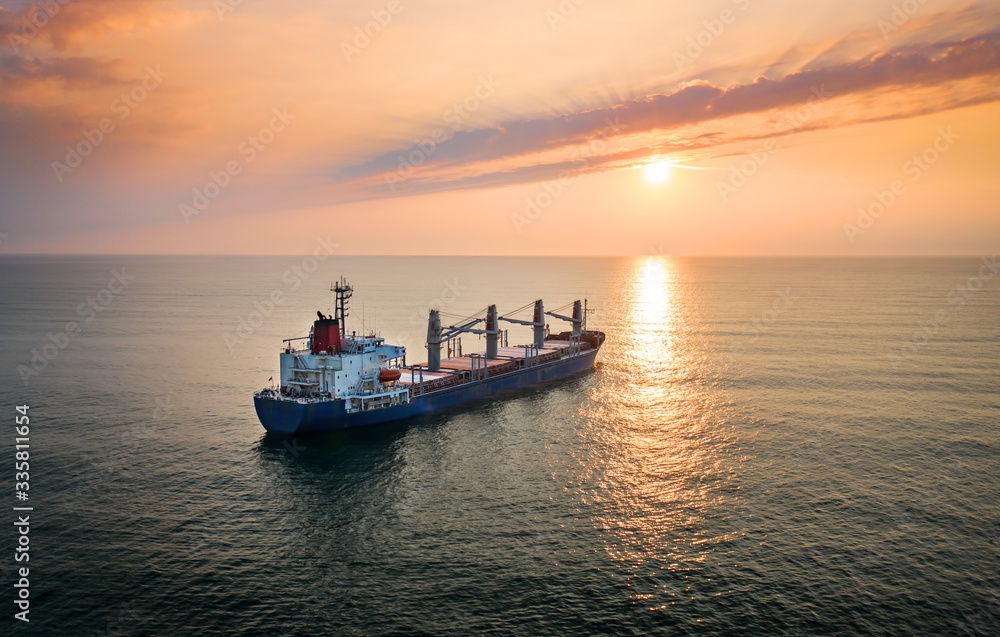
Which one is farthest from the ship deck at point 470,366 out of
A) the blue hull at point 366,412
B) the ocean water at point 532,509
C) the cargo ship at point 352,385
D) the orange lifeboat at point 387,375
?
the ocean water at point 532,509

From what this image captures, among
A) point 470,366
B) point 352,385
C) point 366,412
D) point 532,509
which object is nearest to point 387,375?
point 352,385

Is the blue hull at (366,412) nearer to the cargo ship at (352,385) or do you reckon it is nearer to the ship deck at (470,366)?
the cargo ship at (352,385)

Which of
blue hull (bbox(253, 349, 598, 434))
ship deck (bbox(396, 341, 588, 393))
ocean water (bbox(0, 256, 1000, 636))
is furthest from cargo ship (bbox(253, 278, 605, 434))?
ocean water (bbox(0, 256, 1000, 636))

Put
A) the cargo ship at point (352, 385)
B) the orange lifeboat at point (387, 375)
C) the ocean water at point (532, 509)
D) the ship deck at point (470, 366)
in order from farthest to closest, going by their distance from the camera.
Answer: the ship deck at point (470, 366) → the orange lifeboat at point (387, 375) → the cargo ship at point (352, 385) → the ocean water at point (532, 509)

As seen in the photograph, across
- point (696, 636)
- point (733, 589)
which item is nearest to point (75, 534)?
point (696, 636)

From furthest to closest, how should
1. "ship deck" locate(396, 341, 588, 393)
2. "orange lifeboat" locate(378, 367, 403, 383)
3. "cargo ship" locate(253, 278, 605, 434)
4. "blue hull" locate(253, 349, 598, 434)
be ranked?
"ship deck" locate(396, 341, 588, 393)
"orange lifeboat" locate(378, 367, 403, 383)
"cargo ship" locate(253, 278, 605, 434)
"blue hull" locate(253, 349, 598, 434)

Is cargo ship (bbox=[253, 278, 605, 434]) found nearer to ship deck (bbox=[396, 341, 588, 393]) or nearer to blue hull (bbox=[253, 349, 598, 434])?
blue hull (bbox=[253, 349, 598, 434])
